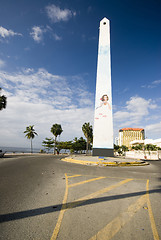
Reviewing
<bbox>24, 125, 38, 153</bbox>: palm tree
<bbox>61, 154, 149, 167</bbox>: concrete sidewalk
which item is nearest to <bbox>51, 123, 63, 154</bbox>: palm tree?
<bbox>24, 125, 38, 153</bbox>: palm tree

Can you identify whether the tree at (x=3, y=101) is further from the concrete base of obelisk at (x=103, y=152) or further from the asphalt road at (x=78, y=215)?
the asphalt road at (x=78, y=215)

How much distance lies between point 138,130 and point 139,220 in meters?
176

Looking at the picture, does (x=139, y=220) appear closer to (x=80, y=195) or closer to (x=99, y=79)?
(x=80, y=195)

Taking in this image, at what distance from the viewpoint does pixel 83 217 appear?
2539 mm

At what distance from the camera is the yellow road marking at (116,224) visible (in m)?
2.00

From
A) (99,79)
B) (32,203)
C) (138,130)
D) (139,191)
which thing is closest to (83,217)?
(32,203)

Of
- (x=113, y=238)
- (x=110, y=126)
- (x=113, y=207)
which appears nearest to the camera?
(x=113, y=238)

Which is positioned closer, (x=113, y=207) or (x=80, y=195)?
(x=113, y=207)

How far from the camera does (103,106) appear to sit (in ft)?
82.7

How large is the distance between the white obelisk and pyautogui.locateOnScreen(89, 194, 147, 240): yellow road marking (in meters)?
20.7

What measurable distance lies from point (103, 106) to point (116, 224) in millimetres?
23849

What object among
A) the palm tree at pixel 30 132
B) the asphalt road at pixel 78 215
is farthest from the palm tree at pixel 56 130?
the asphalt road at pixel 78 215

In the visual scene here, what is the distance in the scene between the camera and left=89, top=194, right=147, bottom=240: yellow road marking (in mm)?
2004

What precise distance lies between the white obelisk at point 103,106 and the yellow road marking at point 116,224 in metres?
20.7
